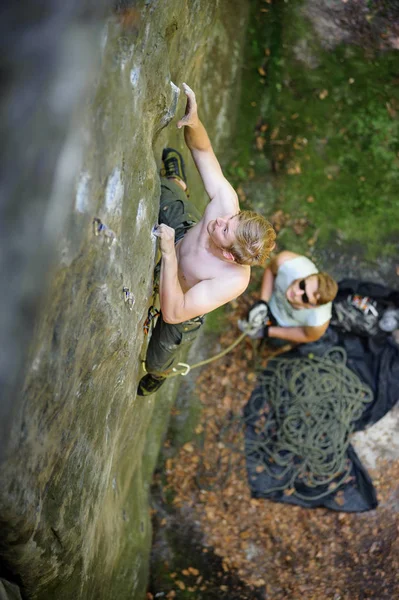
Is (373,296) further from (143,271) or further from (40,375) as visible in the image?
(40,375)

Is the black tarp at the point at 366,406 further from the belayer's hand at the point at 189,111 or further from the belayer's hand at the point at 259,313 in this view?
the belayer's hand at the point at 189,111

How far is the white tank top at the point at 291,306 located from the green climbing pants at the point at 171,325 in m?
1.34

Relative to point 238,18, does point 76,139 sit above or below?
above

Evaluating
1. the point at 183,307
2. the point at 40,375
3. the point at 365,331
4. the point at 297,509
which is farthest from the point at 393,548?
the point at 40,375

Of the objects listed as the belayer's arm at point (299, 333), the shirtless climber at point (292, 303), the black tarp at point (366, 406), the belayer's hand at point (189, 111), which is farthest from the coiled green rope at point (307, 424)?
the belayer's hand at point (189, 111)

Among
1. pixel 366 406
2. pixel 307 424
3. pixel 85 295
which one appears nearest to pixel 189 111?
pixel 85 295

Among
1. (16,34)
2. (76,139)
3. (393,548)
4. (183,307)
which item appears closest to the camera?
(16,34)

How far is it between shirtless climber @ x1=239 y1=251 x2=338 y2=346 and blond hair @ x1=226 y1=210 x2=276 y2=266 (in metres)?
1.49

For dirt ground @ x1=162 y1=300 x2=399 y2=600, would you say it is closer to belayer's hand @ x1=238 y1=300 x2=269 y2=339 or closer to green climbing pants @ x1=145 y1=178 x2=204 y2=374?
belayer's hand @ x1=238 y1=300 x2=269 y2=339

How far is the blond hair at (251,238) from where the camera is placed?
10.2 ft

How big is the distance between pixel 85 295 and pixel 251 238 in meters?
1.07

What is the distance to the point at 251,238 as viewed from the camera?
312cm

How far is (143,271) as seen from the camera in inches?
126

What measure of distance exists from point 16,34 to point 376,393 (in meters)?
4.96
